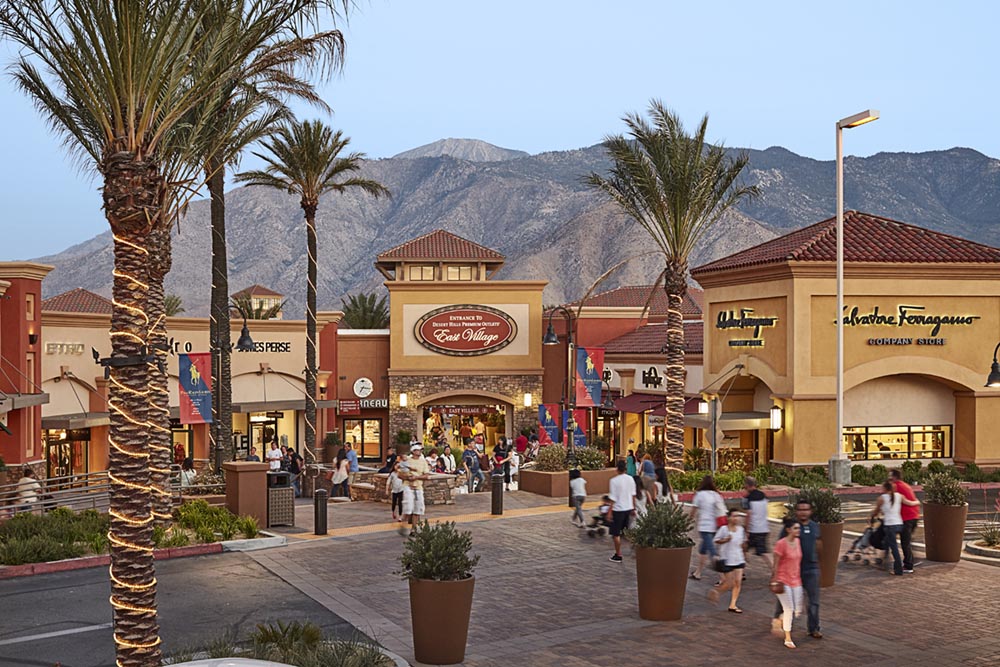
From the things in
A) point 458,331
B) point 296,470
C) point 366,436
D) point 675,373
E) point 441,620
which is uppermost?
point 458,331

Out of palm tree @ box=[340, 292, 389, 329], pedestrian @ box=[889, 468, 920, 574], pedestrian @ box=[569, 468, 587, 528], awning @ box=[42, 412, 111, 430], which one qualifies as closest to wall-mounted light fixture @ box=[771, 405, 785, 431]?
pedestrian @ box=[569, 468, 587, 528]

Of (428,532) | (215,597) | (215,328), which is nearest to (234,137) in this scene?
(215,328)

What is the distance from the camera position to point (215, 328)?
105 ft

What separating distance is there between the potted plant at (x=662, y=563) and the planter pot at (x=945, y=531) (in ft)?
21.6

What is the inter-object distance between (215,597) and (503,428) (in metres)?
34.1

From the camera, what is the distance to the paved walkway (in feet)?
41.6

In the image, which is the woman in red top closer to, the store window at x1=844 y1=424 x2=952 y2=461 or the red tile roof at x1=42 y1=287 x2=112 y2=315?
the store window at x1=844 y1=424 x2=952 y2=461

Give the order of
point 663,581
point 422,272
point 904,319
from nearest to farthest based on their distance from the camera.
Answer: point 663,581 < point 904,319 < point 422,272

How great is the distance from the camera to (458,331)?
158ft

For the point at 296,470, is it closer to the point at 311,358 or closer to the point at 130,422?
the point at 311,358

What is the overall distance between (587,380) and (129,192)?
25.3 metres

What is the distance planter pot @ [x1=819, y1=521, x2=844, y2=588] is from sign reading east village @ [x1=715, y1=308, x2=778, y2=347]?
55.7ft

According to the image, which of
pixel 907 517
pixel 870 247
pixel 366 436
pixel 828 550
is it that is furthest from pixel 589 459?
pixel 366 436

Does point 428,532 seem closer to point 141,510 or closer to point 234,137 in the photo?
point 141,510
